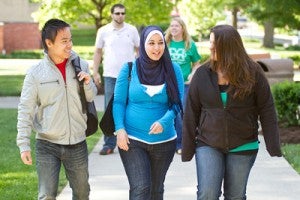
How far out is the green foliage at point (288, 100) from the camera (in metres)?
11.9

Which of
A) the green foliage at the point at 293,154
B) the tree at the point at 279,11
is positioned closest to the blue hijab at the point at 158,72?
the green foliage at the point at 293,154

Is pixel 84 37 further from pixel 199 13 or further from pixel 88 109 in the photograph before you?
pixel 88 109

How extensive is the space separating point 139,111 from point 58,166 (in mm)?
736

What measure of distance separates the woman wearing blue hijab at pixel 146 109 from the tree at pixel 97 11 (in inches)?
715

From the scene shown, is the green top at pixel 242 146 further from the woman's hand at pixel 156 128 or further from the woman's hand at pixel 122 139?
the woman's hand at pixel 122 139

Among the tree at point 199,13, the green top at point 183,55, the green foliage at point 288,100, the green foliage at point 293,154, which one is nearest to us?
the green foliage at point 293,154

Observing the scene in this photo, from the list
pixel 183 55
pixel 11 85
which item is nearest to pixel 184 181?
pixel 183 55

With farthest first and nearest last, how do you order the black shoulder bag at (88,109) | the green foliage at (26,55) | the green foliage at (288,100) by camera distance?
1. the green foliage at (26,55)
2. the green foliage at (288,100)
3. the black shoulder bag at (88,109)

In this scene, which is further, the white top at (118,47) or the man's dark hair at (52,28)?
the white top at (118,47)

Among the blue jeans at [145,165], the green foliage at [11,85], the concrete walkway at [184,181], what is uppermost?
the blue jeans at [145,165]

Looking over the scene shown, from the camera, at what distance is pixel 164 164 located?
572 centimetres

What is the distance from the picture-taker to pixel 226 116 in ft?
16.4

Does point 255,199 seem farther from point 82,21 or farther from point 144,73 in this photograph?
point 82,21

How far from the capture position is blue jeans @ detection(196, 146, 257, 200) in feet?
16.5
